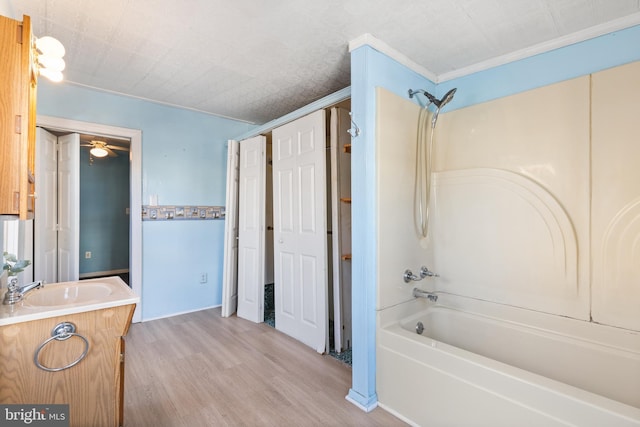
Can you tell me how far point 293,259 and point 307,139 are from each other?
107 cm

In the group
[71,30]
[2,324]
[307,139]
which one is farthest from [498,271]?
[71,30]

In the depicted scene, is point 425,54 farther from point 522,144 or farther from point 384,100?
point 522,144

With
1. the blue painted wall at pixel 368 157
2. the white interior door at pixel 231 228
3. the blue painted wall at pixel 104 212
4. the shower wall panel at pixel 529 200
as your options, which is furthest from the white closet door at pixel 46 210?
the shower wall panel at pixel 529 200

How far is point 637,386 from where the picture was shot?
1508mm

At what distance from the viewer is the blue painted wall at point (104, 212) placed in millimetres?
5137

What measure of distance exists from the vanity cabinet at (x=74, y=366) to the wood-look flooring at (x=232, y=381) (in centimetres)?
43

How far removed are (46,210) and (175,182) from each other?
1.17m

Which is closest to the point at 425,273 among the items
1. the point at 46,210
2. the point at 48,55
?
the point at 48,55

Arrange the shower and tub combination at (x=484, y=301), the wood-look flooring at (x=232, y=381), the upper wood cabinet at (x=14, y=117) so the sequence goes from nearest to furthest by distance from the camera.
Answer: the upper wood cabinet at (x=14, y=117) < the shower and tub combination at (x=484, y=301) < the wood-look flooring at (x=232, y=381)

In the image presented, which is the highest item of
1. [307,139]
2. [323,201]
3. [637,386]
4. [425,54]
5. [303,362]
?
[425,54]

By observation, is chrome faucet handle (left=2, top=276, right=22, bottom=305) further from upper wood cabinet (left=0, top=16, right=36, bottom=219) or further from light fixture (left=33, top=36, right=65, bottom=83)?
light fixture (left=33, top=36, right=65, bottom=83)

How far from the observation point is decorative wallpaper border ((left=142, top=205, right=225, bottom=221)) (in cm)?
317

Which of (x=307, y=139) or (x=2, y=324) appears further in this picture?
(x=307, y=139)

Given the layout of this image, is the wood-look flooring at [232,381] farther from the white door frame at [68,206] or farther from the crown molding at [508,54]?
the crown molding at [508,54]
